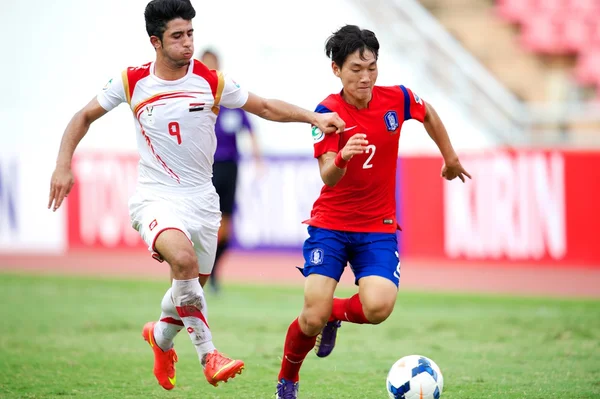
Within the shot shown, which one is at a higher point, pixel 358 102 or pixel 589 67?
→ pixel 589 67

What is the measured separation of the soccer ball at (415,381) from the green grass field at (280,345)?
20.2 inches

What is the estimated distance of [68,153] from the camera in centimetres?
608

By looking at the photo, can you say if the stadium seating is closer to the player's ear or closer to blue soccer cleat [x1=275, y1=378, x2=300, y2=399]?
the player's ear

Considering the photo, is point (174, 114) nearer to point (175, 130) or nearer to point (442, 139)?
point (175, 130)

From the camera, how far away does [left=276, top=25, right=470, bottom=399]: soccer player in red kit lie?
5.87 m

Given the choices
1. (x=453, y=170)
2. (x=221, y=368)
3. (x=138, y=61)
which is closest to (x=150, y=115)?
(x=221, y=368)

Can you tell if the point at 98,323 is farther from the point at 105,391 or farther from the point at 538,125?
the point at 538,125

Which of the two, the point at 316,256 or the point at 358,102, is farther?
the point at 358,102

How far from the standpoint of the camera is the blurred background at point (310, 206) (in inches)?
299

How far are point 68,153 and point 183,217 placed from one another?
2.75ft

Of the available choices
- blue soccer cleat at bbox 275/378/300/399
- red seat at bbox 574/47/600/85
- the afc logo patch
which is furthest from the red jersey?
red seat at bbox 574/47/600/85

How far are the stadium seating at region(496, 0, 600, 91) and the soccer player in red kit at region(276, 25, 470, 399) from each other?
1490 cm

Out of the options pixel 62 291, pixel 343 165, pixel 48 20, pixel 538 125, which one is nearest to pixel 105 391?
pixel 343 165

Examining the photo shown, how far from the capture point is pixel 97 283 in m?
13.2
